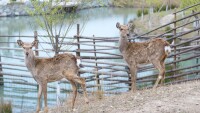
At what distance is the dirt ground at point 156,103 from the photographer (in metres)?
5.32

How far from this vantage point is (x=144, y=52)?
24.1 feet

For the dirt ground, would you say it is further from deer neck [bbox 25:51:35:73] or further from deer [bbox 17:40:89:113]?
deer neck [bbox 25:51:35:73]

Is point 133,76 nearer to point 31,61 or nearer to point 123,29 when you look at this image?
point 123,29

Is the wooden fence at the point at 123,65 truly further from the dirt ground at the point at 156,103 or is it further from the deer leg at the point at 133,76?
the dirt ground at the point at 156,103

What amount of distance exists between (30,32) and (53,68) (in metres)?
17.0

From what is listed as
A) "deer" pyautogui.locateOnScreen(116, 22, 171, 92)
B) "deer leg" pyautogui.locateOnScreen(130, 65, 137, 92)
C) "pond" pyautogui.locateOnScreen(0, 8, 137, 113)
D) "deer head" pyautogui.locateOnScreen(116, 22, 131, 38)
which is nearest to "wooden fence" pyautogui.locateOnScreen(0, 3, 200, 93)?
"pond" pyautogui.locateOnScreen(0, 8, 137, 113)

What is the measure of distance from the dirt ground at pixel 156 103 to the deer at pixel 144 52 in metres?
0.79

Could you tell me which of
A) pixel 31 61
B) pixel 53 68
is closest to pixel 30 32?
pixel 31 61

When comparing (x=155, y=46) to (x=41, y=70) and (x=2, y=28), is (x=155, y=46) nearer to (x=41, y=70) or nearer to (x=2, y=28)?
(x=41, y=70)

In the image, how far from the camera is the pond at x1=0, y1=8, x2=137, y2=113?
1116cm

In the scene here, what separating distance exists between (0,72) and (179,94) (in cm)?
745

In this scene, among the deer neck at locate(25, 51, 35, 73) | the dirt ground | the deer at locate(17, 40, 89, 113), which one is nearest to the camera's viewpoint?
the dirt ground

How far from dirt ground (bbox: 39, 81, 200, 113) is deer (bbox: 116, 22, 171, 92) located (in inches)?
31.1

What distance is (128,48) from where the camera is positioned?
24.5ft
